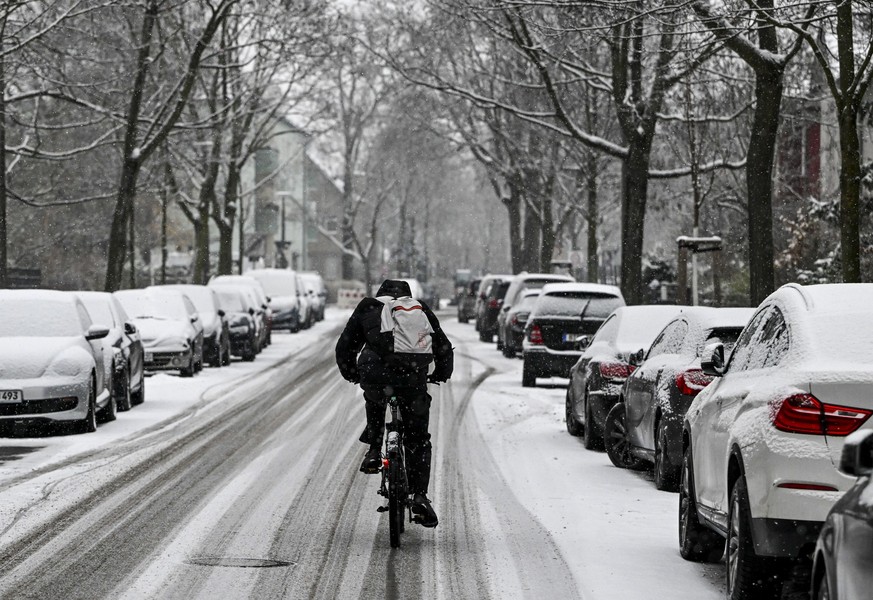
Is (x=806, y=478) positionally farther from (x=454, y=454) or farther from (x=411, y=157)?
(x=411, y=157)

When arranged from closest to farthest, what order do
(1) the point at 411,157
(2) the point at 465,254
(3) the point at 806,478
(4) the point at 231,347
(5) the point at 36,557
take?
(3) the point at 806,478, (5) the point at 36,557, (4) the point at 231,347, (1) the point at 411,157, (2) the point at 465,254

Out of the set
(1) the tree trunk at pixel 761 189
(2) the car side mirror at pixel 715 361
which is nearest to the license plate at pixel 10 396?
(2) the car side mirror at pixel 715 361

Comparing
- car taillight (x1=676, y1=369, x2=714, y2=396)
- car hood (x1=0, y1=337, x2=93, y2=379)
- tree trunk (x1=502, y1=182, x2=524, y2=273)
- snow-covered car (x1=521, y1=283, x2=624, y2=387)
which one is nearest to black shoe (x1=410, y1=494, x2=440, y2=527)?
car taillight (x1=676, y1=369, x2=714, y2=396)

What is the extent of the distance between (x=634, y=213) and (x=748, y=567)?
79.1 feet

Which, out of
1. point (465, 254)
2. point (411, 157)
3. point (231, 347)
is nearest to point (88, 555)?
point (231, 347)

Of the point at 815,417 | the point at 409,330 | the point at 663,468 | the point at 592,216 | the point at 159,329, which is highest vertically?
the point at 592,216

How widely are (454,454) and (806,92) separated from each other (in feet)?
83.4

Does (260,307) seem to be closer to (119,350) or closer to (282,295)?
(282,295)

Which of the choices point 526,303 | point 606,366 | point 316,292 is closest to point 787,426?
point 606,366

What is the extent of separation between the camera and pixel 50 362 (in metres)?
17.5

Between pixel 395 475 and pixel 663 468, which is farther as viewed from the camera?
pixel 663 468

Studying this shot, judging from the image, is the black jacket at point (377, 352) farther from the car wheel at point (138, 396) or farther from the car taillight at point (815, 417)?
the car wheel at point (138, 396)

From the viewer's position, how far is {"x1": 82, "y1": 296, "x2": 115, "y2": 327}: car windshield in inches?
837

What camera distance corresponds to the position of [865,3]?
16.8 m
